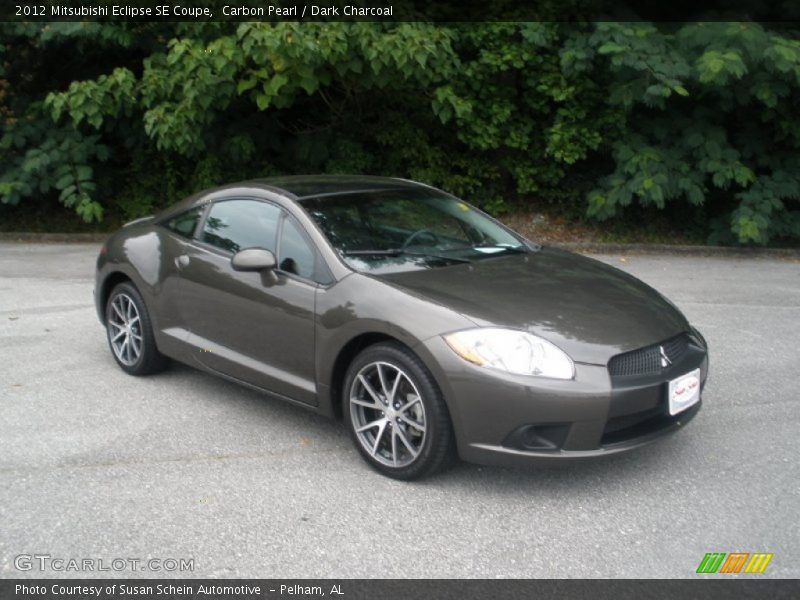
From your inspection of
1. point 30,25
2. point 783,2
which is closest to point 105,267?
point 30,25

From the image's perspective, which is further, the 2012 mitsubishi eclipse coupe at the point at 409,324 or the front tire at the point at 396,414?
the front tire at the point at 396,414

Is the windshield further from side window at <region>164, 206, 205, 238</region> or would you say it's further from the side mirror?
side window at <region>164, 206, 205, 238</region>

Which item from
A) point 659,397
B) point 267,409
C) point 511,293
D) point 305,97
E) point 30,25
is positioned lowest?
point 267,409

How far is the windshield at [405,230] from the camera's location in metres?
4.75

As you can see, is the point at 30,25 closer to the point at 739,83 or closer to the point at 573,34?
the point at 573,34

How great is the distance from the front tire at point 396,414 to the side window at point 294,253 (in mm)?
672

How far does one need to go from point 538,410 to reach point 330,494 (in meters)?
1.09

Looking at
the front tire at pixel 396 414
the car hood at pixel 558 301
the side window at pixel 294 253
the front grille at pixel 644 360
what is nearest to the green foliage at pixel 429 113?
the side window at pixel 294 253

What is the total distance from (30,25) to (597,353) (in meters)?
11.0

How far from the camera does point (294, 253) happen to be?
15.8ft

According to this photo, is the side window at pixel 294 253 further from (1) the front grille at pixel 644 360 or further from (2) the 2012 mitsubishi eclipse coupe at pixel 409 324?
(1) the front grille at pixel 644 360

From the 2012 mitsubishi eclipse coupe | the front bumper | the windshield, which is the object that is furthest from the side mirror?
the front bumper

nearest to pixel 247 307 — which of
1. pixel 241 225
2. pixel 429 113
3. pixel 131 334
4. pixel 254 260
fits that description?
pixel 254 260
